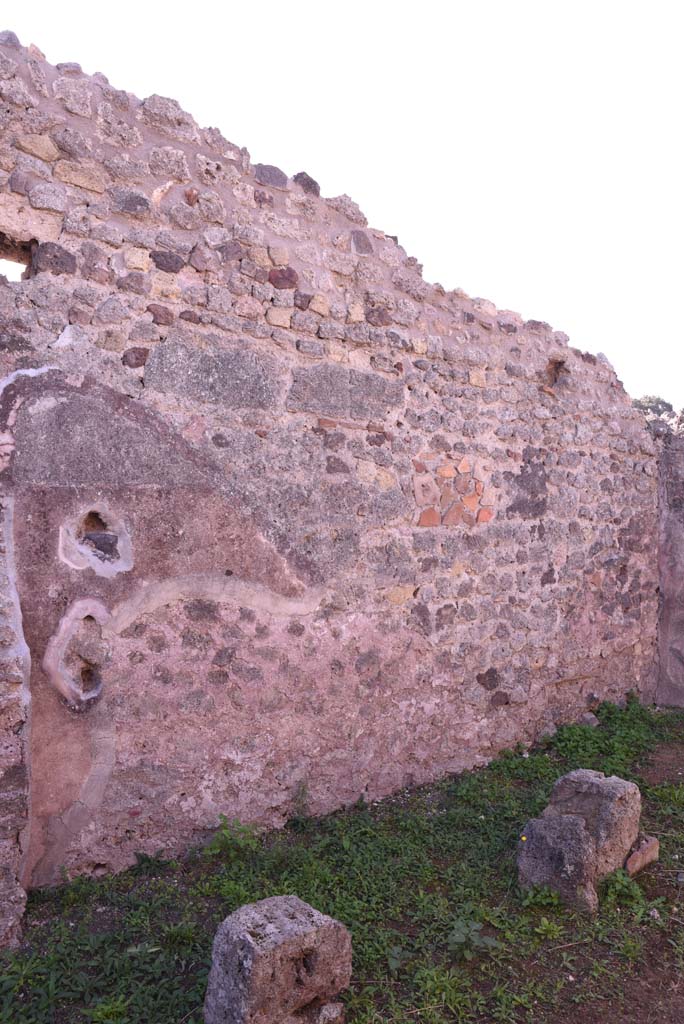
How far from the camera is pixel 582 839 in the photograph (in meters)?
2.95

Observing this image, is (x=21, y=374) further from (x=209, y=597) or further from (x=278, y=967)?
(x=278, y=967)

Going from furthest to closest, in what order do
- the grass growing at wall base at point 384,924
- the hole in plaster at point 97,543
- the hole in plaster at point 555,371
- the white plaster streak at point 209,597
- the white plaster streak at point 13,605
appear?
the hole in plaster at point 555,371, the white plaster streak at point 209,597, the hole in plaster at point 97,543, the white plaster streak at point 13,605, the grass growing at wall base at point 384,924

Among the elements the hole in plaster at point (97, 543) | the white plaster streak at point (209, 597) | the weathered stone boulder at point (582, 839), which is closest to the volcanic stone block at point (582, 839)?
the weathered stone boulder at point (582, 839)

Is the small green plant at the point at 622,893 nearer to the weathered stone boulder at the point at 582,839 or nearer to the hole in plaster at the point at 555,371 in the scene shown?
the weathered stone boulder at the point at 582,839

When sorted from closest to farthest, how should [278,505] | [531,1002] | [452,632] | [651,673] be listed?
1. [531,1002]
2. [278,505]
3. [452,632]
4. [651,673]

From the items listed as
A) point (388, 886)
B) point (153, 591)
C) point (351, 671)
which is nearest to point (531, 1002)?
point (388, 886)

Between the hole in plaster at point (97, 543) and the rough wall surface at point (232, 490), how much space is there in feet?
0.04

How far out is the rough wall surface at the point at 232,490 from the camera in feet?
9.43

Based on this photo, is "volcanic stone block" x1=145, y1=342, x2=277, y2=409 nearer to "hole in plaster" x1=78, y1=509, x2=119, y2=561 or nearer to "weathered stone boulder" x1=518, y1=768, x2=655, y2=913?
"hole in plaster" x1=78, y1=509, x2=119, y2=561

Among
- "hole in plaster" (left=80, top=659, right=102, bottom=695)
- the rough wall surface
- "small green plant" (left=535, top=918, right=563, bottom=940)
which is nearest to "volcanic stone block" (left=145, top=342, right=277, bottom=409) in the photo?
the rough wall surface

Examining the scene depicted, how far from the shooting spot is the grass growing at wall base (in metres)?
2.25

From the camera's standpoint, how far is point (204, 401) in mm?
3271

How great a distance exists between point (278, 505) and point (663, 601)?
3.95 metres

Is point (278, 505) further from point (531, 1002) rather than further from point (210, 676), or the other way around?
point (531, 1002)
